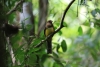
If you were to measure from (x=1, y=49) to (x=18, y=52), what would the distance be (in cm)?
88

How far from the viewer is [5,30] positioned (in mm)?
891

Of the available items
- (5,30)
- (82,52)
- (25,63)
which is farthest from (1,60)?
(82,52)

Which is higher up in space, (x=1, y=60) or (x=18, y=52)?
(x=1, y=60)

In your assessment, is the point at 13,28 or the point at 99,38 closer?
the point at 13,28

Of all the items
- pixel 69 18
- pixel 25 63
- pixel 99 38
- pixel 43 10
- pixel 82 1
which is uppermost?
pixel 82 1

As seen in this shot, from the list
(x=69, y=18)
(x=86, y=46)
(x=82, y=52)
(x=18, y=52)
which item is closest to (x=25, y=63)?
(x=18, y=52)

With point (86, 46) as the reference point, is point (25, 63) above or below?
above

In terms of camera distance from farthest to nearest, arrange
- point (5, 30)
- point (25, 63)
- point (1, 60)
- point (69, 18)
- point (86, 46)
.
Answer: point (69, 18), point (86, 46), point (25, 63), point (5, 30), point (1, 60)

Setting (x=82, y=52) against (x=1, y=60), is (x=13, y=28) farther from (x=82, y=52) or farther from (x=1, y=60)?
(x=82, y=52)

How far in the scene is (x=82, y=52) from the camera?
4.11 metres

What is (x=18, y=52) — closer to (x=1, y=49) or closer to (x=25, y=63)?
(x=25, y=63)

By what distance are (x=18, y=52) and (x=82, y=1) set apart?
51cm

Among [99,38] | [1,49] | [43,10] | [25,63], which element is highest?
[1,49]

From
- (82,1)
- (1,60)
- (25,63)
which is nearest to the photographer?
(1,60)
